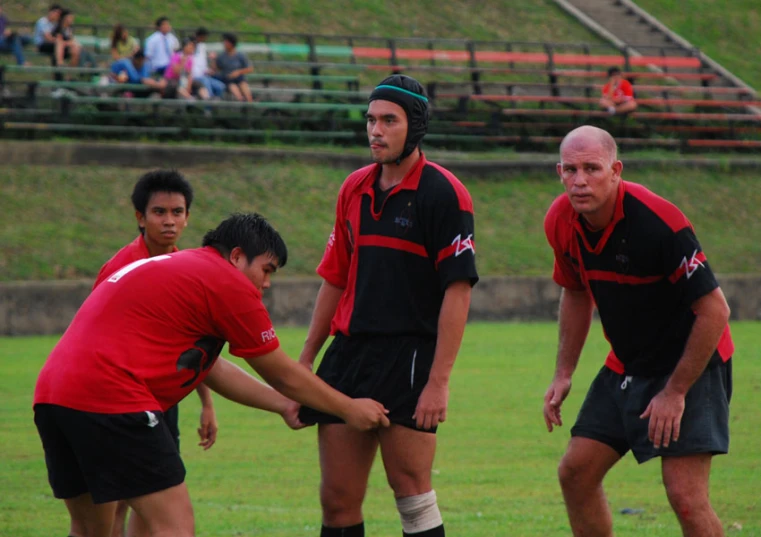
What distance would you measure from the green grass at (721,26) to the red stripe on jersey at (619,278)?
1230 inches

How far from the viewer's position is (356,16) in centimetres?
3353

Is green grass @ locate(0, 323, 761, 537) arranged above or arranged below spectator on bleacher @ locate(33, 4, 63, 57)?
below

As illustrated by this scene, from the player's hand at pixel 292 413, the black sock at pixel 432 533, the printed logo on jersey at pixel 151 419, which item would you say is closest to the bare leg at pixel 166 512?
the printed logo on jersey at pixel 151 419

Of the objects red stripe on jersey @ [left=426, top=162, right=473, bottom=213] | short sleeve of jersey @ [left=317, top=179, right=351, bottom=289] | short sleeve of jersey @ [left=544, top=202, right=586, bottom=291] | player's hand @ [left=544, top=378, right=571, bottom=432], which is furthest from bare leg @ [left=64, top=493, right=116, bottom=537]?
short sleeve of jersey @ [left=544, top=202, right=586, bottom=291]

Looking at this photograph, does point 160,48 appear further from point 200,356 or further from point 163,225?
point 200,356

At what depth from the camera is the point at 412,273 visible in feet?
18.4

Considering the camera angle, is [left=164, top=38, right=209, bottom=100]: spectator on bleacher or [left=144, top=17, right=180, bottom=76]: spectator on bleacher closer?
[left=164, top=38, right=209, bottom=100]: spectator on bleacher

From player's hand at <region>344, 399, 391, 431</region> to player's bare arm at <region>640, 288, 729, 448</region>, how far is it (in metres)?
1.17

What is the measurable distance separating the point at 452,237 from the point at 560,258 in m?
0.69

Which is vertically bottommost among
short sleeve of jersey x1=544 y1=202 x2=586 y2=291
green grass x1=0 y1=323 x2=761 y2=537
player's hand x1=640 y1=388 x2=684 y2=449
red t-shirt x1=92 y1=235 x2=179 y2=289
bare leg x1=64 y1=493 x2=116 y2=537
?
green grass x1=0 y1=323 x2=761 y2=537

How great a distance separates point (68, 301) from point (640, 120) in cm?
1568

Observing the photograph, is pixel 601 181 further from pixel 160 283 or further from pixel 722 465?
pixel 722 465

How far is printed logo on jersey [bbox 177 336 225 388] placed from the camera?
5109 mm

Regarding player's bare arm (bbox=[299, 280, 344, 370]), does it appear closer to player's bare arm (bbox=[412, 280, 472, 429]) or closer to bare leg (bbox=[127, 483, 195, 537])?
player's bare arm (bbox=[412, 280, 472, 429])
